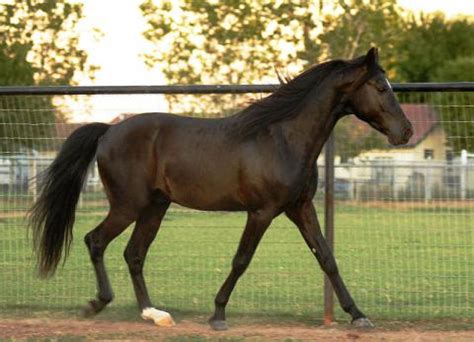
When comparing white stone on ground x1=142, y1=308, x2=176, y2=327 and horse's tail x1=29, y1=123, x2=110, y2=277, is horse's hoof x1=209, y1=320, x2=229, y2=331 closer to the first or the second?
white stone on ground x1=142, y1=308, x2=176, y2=327

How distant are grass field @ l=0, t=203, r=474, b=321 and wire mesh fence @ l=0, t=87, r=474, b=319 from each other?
0.01 meters

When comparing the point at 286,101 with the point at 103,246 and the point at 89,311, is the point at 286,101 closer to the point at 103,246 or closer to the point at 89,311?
the point at 103,246

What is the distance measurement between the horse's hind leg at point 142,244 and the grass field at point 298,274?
0.35 meters

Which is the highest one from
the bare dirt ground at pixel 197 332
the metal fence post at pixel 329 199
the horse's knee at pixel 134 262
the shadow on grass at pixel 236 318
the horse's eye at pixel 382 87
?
the horse's eye at pixel 382 87

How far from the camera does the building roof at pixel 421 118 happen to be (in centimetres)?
882

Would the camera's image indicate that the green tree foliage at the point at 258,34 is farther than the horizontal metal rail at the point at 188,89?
Yes

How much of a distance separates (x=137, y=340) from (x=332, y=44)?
108 ft

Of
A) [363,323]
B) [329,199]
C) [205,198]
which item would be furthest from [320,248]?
[205,198]

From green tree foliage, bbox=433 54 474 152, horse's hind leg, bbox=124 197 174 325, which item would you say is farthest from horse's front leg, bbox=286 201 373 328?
green tree foliage, bbox=433 54 474 152

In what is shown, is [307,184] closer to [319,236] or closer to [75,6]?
[319,236]

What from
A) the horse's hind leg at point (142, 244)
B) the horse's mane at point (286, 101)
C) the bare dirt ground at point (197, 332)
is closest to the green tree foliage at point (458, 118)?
the horse's mane at point (286, 101)

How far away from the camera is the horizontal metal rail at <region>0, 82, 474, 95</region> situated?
27.2ft

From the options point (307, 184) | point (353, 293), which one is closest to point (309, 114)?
point (307, 184)

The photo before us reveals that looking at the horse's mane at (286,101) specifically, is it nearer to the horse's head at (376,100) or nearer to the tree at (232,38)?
the horse's head at (376,100)
